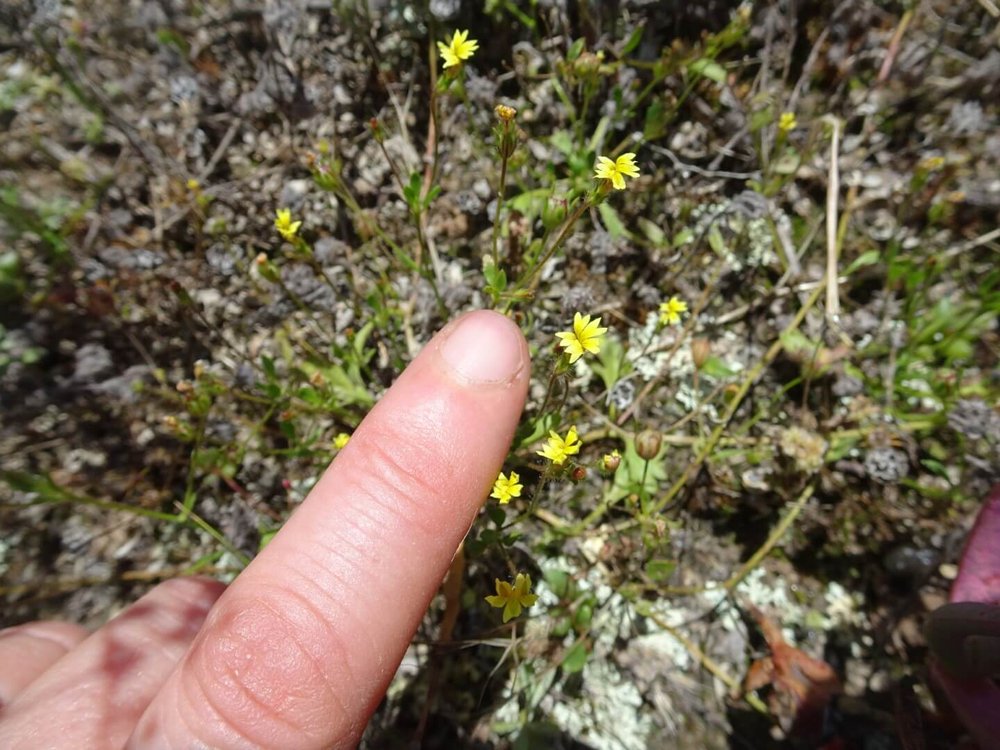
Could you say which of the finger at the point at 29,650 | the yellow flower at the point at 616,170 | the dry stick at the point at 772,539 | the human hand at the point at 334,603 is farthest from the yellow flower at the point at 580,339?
the finger at the point at 29,650

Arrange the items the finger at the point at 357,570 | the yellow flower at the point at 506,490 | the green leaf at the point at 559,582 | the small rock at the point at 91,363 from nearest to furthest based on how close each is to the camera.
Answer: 1. the finger at the point at 357,570
2. the yellow flower at the point at 506,490
3. the green leaf at the point at 559,582
4. the small rock at the point at 91,363

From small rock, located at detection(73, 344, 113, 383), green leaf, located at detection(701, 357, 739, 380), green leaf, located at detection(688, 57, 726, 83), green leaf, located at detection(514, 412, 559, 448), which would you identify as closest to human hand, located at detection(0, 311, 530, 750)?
green leaf, located at detection(514, 412, 559, 448)

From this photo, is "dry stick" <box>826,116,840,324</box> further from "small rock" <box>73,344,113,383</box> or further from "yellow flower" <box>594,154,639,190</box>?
"small rock" <box>73,344,113,383</box>

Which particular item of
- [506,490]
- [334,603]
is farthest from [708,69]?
[334,603]

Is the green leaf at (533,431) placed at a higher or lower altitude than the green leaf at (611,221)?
lower

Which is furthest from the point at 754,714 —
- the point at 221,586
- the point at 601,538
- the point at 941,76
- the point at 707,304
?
the point at 941,76

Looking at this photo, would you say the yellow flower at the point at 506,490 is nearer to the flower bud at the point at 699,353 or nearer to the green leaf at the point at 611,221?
the flower bud at the point at 699,353

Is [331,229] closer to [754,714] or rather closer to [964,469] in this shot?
[754,714]

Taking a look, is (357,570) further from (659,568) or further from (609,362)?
(609,362)
